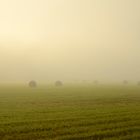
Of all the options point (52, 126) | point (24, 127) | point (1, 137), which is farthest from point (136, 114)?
point (1, 137)

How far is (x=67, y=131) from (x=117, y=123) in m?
3.97

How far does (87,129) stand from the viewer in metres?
17.7

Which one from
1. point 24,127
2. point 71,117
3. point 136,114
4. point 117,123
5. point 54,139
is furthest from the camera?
point 136,114

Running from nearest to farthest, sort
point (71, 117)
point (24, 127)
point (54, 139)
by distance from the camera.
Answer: point (54, 139), point (24, 127), point (71, 117)

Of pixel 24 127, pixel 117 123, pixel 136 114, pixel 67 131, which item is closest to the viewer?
pixel 67 131

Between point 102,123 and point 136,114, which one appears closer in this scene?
Answer: point 102,123

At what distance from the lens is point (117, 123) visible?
776 inches

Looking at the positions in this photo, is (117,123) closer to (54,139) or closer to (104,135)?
(104,135)

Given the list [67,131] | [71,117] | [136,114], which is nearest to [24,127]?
[67,131]

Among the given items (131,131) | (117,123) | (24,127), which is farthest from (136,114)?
(24,127)

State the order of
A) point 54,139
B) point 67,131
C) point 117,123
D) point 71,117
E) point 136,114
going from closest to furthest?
point 54,139, point 67,131, point 117,123, point 71,117, point 136,114

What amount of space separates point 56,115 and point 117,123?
5.37m

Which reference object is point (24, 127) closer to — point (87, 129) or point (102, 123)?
point (87, 129)

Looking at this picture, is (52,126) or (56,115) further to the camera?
(56,115)
